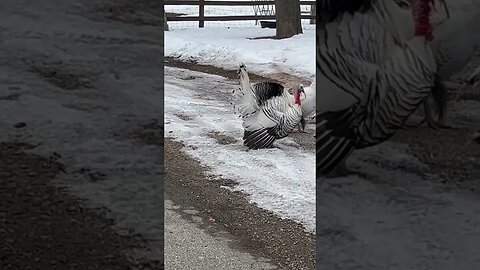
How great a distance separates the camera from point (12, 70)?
130 cm

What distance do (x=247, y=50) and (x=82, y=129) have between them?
7814mm

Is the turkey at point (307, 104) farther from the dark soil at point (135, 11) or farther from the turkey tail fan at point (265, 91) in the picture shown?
the dark soil at point (135, 11)

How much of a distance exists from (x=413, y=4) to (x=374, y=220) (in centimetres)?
39

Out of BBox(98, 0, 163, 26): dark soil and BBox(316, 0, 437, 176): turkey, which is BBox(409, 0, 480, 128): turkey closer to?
BBox(316, 0, 437, 176): turkey

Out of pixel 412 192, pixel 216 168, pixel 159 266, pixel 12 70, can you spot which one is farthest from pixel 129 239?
pixel 216 168

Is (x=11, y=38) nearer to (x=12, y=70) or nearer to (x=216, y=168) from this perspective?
(x=12, y=70)

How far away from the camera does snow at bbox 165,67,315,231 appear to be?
147 inches

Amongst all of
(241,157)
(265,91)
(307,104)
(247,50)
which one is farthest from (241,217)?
(247,50)

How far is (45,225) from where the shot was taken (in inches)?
52.4

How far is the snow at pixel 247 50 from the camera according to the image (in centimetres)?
802

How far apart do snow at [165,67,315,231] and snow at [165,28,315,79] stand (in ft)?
3.91

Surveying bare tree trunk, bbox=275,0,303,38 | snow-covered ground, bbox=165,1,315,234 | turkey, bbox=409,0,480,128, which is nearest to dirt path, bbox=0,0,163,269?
turkey, bbox=409,0,480,128

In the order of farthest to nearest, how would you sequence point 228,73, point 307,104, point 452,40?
point 228,73 → point 307,104 → point 452,40

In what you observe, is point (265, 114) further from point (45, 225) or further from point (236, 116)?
point (45, 225)
